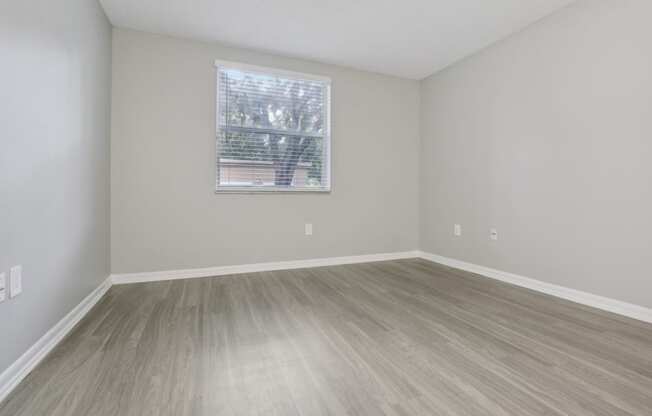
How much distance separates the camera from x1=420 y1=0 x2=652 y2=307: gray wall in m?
1.98

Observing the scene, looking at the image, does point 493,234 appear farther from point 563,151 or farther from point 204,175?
point 204,175

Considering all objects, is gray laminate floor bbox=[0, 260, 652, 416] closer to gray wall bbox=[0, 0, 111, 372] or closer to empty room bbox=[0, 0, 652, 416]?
empty room bbox=[0, 0, 652, 416]

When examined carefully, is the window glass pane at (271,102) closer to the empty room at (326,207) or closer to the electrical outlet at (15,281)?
the empty room at (326,207)

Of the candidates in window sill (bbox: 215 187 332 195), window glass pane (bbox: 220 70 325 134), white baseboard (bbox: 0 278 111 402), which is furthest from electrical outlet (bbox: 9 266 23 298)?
window glass pane (bbox: 220 70 325 134)

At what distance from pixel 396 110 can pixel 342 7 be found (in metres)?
1.63

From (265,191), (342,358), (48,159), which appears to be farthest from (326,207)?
(48,159)

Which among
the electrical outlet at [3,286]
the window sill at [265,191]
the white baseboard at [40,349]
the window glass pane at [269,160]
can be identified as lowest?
the white baseboard at [40,349]

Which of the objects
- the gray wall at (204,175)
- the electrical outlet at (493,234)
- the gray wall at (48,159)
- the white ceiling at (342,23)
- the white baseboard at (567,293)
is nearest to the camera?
the gray wall at (48,159)

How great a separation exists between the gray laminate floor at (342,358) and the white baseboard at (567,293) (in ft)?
0.37

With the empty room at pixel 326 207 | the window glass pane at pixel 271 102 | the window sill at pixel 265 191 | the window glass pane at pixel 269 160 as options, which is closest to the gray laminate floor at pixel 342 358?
the empty room at pixel 326 207

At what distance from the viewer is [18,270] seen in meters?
1.29

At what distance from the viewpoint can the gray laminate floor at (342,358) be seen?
1.12m

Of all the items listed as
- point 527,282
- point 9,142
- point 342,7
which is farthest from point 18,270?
point 527,282

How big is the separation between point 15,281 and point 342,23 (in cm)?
275
